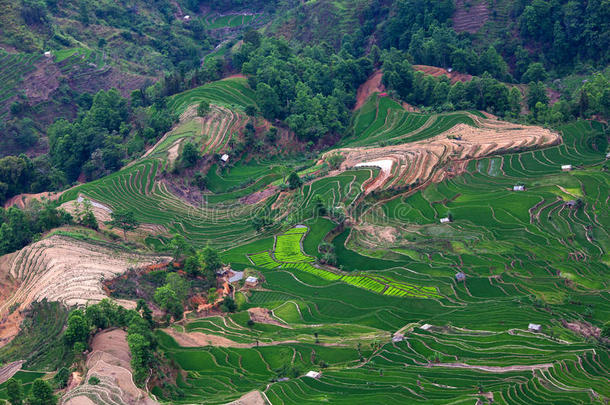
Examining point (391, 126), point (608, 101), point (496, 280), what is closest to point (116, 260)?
point (496, 280)

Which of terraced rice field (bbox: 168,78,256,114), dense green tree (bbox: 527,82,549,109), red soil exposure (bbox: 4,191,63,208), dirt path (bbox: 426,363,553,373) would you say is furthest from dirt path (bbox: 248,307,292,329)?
dense green tree (bbox: 527,82,549,109)

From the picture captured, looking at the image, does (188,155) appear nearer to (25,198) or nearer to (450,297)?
(25,198)

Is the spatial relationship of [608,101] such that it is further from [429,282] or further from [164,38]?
[164,38]

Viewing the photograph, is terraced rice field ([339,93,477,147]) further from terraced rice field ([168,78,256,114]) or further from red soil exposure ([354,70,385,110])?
terraced rice field ([168,78,256,114])

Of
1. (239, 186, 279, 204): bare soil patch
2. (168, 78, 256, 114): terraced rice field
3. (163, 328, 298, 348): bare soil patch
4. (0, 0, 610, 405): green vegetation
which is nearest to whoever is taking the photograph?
(0, 0, 610, 405): green vegetation

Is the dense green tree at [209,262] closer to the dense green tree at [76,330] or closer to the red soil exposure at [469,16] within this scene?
the dense green tree at [76,330]

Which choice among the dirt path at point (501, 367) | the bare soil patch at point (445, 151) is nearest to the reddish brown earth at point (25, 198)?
the bare soil patch at point (445, 151)
